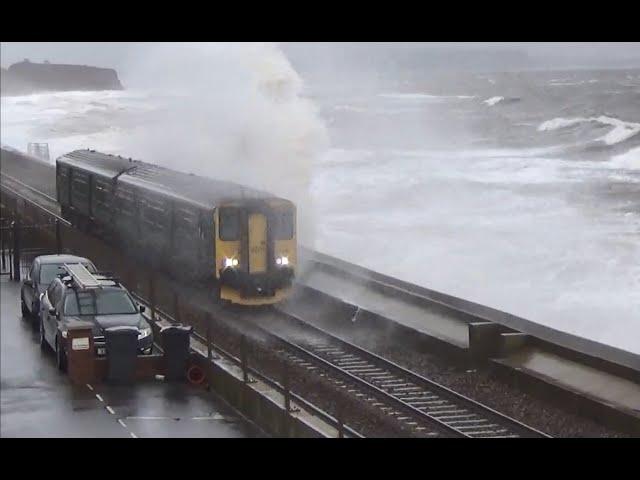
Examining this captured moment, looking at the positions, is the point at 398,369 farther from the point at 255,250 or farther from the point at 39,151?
the point at 39,151

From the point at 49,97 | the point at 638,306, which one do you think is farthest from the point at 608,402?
the point at 49,97

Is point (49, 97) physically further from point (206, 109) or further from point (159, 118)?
point (206, 109)

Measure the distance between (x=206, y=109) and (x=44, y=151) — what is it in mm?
13191

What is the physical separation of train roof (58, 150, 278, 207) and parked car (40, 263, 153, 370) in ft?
13.9

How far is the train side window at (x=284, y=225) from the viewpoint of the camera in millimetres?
20797

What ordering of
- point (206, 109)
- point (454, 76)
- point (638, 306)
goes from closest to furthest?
1. point (638, 306)
2. point (206, 109)
3. point (454, 76)

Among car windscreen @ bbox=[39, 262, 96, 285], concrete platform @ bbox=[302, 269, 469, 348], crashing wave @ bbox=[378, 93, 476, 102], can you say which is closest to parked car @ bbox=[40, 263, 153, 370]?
car windscreen @ bbox=[39, 262, 96, 285]

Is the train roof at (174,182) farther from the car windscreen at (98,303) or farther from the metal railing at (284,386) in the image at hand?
the car windscreen at (98,303)

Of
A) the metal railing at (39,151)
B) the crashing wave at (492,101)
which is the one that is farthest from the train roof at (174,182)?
the crashing wave at (492,101)

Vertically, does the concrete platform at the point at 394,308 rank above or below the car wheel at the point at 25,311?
below

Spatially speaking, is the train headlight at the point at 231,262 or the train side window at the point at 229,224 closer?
the train side window at the point at 229,224

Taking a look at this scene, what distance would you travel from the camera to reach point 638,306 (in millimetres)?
25578

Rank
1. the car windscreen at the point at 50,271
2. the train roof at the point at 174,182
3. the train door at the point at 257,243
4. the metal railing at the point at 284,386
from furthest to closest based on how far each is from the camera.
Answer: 1. the train roof at the point at 174,182
2. the train door at the point at 257,243
3. the car windscreen at the point at 50,271
4. the metal railing at the point at 284,386

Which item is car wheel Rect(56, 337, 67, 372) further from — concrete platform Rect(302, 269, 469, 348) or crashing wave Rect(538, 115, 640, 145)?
crashing wave Rect(538, 115, 640, 145)
